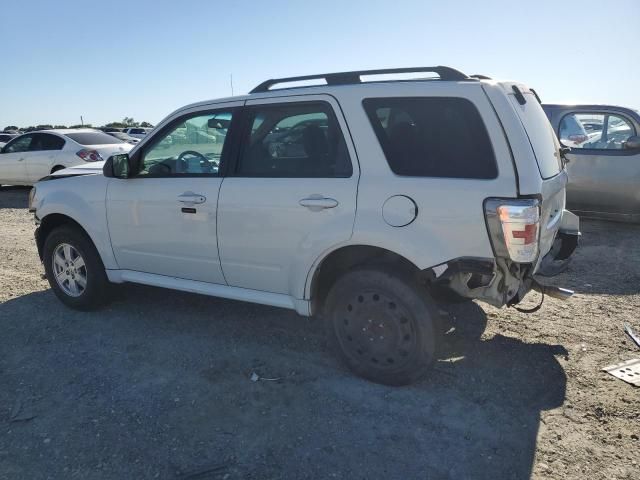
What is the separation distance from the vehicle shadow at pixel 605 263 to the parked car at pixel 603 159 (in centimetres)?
33

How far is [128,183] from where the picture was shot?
4.21m

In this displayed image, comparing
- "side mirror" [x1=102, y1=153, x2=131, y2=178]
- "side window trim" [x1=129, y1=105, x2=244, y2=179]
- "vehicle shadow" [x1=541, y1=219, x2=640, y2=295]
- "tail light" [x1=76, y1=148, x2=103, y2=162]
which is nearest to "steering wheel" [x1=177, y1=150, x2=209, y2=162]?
"side window trim" [x1=129, y1=105, x2=244, y2=179]

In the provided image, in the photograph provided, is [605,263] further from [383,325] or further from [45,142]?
[45,142]

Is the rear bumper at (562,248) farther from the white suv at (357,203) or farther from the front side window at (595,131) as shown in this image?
the front side window at (595,131)

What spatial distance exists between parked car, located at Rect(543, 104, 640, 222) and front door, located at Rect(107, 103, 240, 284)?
543cm

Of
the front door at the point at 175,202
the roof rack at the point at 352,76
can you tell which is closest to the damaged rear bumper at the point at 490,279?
the roof rack at the point at 352,76

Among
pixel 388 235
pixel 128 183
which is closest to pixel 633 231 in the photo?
pixel 388 235

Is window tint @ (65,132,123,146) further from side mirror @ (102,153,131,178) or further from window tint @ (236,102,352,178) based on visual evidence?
window tint @ (236,102,352,178)

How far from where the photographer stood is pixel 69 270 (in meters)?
4.72

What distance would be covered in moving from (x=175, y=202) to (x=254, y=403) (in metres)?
1.66

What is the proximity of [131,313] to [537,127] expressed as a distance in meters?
3.74

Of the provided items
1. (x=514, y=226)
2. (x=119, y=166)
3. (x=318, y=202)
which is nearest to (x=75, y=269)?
(x=119, y=166)

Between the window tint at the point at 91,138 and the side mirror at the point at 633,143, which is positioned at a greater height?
the window tint at the point at 91,138

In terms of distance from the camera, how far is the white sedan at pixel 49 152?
1150cm
